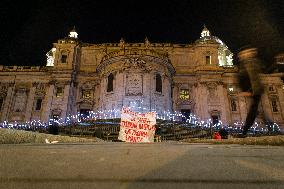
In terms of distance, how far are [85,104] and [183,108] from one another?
12746mm

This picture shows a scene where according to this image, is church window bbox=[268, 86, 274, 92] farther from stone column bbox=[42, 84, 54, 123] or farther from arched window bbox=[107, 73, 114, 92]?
stone column bbox=[42, 84, 54, 123]

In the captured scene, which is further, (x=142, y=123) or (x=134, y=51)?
(x=134, y=51)

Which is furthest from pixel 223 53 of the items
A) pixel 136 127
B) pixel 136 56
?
pixel 136 127

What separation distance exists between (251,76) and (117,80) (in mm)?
25868

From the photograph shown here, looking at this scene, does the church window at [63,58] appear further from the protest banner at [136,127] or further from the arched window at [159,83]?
the protest banner at [136,127]

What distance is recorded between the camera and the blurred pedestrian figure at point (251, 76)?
6613 millimetres

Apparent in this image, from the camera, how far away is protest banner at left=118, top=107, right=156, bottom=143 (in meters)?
13.7

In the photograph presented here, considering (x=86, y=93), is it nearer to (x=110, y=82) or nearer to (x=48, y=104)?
(x=48, y=104)

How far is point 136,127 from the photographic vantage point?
14.2 metres

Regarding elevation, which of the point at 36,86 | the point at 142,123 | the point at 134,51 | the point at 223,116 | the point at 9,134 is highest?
the point at 134,51

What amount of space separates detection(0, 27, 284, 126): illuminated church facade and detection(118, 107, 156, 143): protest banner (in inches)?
692

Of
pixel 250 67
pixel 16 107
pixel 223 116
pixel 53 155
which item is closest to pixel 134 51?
pixel 223 116

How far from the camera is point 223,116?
35.3 m

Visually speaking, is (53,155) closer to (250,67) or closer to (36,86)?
(250,67)
